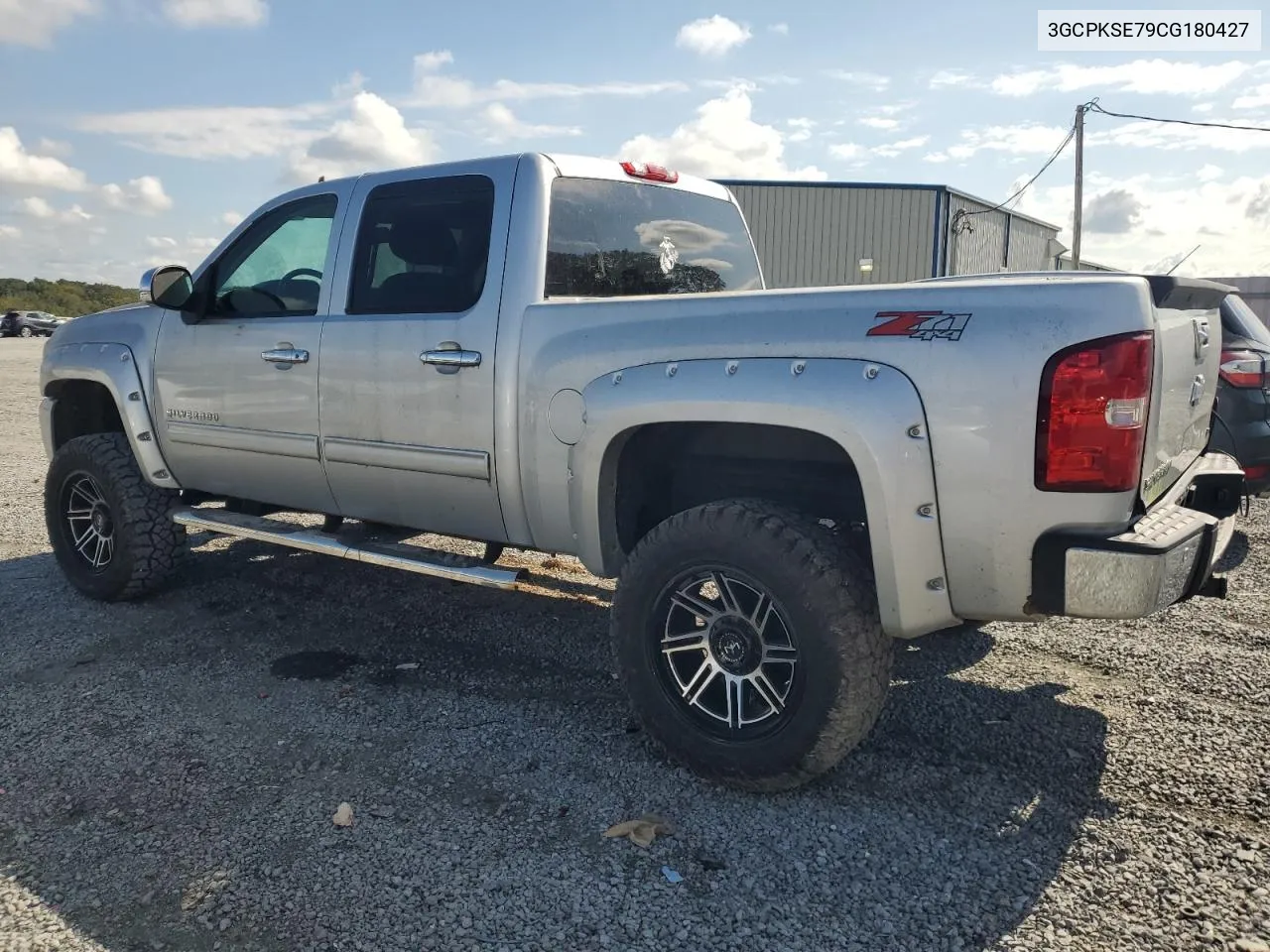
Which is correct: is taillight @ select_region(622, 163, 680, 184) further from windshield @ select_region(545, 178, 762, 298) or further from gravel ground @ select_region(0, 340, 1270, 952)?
gravel ground @ select_region(0, 340, 1270, 952)

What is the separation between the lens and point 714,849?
2.71 m

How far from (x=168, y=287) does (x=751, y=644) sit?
3316mm

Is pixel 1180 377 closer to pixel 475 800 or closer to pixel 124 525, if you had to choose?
pixel 475 800

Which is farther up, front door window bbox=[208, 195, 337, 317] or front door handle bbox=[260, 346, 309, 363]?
front door window bbox=[208, 195, 337, 317]

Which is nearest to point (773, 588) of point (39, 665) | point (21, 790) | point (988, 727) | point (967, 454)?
point (967, 454)

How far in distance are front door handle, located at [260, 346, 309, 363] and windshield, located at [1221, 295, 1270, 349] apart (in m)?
5.15

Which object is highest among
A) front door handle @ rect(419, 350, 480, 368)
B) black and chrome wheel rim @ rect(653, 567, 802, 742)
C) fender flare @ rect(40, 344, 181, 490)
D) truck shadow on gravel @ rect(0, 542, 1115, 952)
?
front door handle @ rect(419, 350, 480, 368)

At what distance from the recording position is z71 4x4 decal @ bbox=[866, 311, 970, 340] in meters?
2.53

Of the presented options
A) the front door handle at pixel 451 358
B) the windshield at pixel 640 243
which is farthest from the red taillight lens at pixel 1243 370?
the front door handle at pixel 451 358

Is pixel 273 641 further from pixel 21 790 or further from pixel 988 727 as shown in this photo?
pixel 988 727

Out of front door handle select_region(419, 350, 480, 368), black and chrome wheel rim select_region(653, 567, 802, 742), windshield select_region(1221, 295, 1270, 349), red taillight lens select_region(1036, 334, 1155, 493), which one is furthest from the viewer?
windshield select_region(1221, 295, 1270, 349)

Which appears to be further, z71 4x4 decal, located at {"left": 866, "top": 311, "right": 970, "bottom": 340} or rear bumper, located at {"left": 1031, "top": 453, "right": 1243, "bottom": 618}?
z71 4x4 decal, located at {"left": 866, "top": 311, "right": 970, "bottom": 340}

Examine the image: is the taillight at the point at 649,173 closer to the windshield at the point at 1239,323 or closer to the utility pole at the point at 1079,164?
A: the windshield at the point at 1239,323

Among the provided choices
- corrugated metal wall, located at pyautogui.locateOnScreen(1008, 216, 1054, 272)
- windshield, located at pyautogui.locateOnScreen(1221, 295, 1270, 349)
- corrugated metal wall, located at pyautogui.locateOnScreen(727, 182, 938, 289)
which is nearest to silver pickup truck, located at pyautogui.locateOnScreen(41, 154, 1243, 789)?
windshield, located at pyautogui.locateOnScreen(1221, 295, 1270, 349)
